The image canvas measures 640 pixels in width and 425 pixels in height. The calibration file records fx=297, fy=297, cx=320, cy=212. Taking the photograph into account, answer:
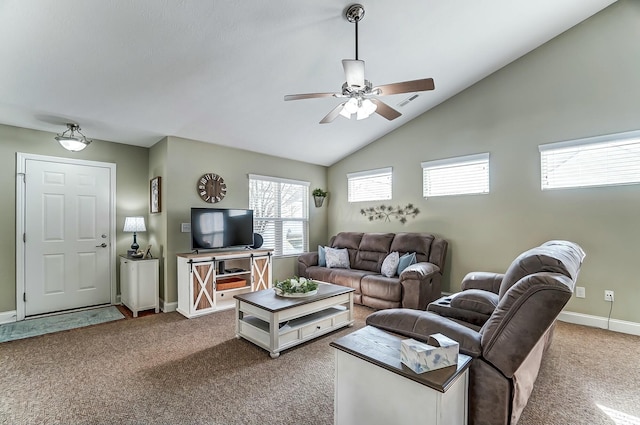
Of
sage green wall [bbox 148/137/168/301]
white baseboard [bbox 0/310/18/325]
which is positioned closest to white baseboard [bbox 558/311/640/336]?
sage green wall [bbox 148/137/168/301]

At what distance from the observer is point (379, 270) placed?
474 centimetres

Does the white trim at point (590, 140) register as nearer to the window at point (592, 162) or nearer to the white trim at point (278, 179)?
the window at point (592, 162)

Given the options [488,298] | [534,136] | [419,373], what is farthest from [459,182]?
[419,373]

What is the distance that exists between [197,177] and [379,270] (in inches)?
125

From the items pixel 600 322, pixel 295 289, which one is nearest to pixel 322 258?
pixel 295 289

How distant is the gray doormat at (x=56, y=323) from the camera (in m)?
3.38

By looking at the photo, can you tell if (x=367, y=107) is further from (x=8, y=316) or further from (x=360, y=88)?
(x=8, y=316)

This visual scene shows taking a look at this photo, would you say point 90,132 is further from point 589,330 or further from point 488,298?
point 589,330

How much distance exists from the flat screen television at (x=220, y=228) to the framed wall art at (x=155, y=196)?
2.06ft

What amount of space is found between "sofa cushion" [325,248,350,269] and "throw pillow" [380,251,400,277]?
29.3 inches

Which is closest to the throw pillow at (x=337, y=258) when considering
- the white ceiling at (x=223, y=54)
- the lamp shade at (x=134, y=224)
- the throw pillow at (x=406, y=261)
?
the throw pillow at (x=406, y=261)

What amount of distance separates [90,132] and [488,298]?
516 centimetres

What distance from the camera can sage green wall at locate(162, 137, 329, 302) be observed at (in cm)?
424

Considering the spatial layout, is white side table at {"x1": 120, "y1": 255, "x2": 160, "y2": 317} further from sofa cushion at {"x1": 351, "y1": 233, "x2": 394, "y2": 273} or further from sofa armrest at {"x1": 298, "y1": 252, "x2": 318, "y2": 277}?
sofa cushion at {"x1": 351, "y1": 233, "x2": 394, "y2": 273}
